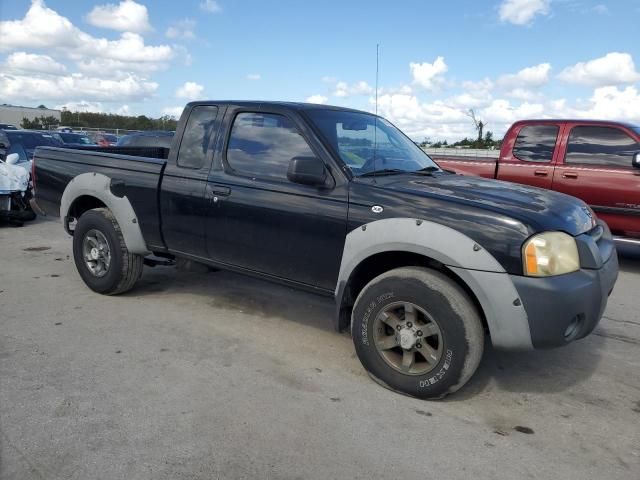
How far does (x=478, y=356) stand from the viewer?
10.2ft

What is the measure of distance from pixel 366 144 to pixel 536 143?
4351mm

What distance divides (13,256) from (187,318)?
353 cm

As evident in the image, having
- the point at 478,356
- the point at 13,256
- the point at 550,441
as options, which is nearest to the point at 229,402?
the point at 478,356

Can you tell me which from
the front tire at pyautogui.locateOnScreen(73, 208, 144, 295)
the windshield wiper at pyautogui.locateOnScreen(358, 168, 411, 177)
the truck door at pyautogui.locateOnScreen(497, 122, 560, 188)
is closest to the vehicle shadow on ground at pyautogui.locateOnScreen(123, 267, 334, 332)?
the front tire at pyautogui.locateOnScreen(73, 208, 144, 295)

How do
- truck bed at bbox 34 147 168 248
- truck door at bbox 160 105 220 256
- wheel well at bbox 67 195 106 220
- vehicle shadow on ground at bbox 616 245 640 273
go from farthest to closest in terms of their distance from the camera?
vehicle shadow on ground at bbox 616 245 640 273 → wheel well at bbox 67 195 106 220 → truck bed at bbox 34 147 168 248 → truck door at bbox 160 105 220 256

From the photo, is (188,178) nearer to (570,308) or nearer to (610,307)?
(570,308)

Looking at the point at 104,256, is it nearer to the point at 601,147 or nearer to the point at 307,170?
the point at 307,170

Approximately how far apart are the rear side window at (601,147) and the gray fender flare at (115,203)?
5539 millimetres

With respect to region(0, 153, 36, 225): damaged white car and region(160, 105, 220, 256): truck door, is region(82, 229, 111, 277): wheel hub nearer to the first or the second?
region(160, 105, 220, 256): truck door

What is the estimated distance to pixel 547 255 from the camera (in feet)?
9.77

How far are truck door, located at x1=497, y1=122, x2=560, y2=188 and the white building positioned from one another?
66.4 m

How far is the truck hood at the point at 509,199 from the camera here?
3.10m

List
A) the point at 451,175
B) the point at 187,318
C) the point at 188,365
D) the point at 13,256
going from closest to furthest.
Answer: the point at 188,365
the point at 451,175
the point at 187,318
the point at 13,256

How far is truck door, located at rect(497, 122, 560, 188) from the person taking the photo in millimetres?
7273
